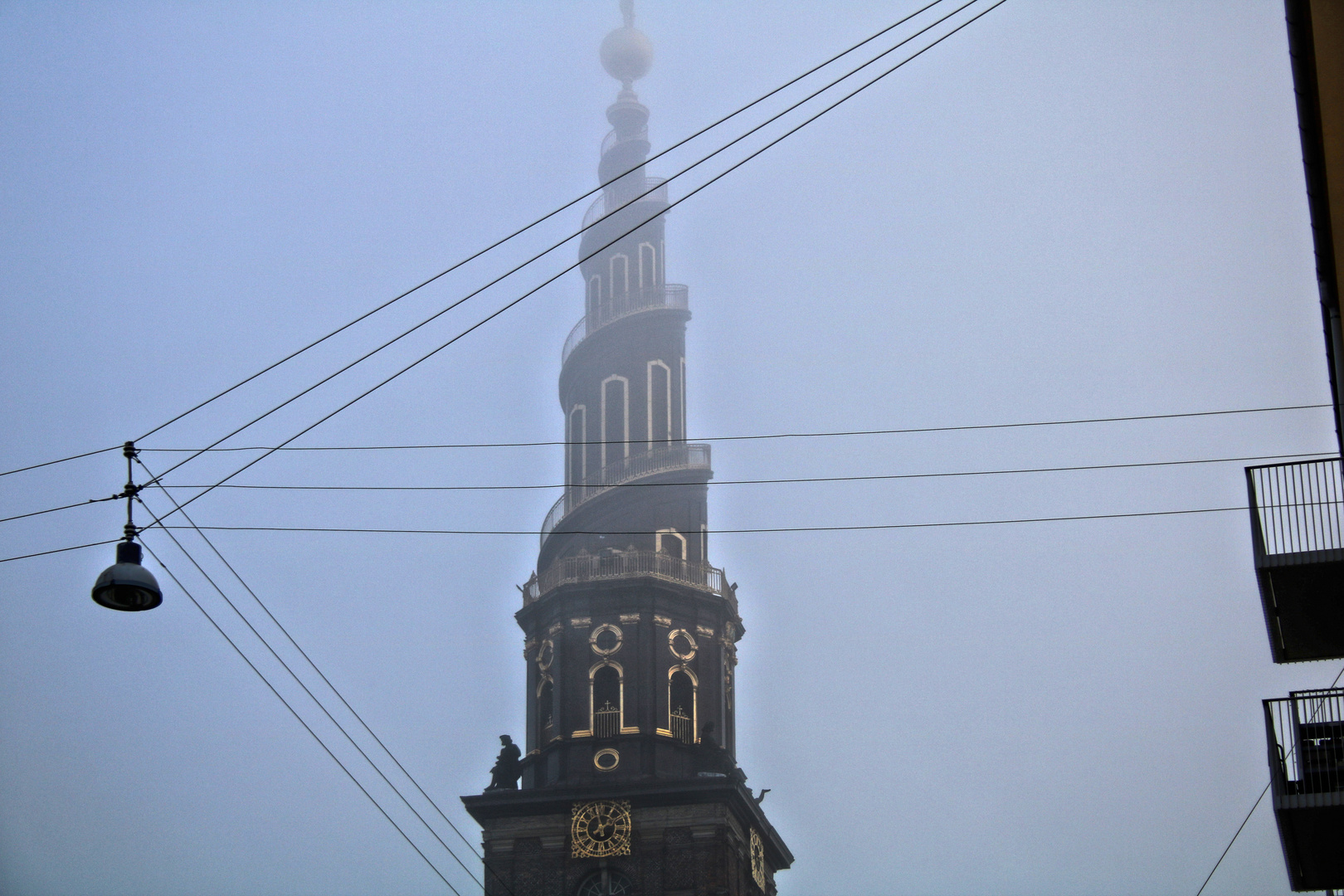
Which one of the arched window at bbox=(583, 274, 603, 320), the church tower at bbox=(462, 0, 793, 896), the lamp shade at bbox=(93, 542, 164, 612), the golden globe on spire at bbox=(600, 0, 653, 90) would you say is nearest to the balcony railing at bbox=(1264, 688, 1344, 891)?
the lamp shade at bbox=(93, 542, 164, 612)

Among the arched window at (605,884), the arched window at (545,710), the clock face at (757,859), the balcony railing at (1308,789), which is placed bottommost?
the balcony railing at (1308,789)

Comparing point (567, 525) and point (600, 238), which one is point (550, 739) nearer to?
point (567, 525)

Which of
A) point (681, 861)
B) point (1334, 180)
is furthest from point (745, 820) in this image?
point (1334, 180)

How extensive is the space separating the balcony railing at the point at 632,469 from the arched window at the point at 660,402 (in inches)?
43.6

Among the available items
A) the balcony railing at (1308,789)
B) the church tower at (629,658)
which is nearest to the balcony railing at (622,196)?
the church tower at (629,658)

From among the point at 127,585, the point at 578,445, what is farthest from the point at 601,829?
the point at 127,585

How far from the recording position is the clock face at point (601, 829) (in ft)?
160

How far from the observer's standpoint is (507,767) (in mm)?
50969

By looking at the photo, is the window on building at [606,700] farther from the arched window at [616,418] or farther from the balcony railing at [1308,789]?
the balcony railing at [1308,789]

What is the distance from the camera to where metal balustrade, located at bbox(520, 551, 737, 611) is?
171 feet

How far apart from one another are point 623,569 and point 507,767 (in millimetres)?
6339

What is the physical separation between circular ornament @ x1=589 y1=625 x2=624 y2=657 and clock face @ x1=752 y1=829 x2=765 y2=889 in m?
6.59

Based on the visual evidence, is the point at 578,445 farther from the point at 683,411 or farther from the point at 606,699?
the point at 606,699

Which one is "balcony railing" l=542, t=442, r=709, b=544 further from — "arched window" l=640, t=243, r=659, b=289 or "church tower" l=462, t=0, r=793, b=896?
"arched window" l=640, t=243, r=659, b=289
